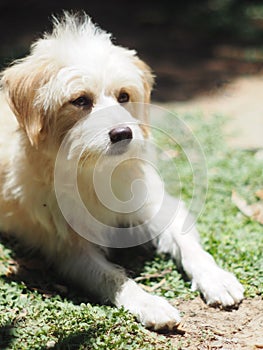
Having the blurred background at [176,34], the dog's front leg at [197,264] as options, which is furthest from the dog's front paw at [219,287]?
the blurred background at [176,34]

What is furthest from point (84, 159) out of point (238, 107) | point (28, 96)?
point (238, 107)

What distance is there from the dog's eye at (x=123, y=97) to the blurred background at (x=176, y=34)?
366 centimetres

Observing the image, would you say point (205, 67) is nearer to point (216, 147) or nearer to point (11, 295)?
point (216, 147)

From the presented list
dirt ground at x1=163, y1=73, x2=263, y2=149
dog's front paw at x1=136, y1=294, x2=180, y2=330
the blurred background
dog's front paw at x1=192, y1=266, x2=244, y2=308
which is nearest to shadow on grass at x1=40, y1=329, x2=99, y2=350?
dog's front paw at x1=136, y1=294, x2=180, y2=330

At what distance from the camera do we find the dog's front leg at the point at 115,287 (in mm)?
3682

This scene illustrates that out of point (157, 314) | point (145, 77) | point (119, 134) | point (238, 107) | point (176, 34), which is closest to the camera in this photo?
point (157, 314)

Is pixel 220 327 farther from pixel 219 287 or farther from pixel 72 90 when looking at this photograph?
pixel 72 90

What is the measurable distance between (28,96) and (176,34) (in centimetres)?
767

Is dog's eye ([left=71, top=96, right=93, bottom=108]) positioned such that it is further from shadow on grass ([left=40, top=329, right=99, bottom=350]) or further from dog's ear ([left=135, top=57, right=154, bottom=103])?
shadow on grass ([left=40, top=329, right=99, bottom=350])

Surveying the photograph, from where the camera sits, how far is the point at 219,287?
395 centimetres

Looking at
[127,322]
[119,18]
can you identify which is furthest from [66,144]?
[119,18]

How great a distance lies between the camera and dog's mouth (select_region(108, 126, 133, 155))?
12.6 feet

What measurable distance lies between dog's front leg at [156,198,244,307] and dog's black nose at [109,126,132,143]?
96 cm

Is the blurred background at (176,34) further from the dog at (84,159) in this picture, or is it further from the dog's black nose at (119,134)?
the dog's black nose at (119,134)
